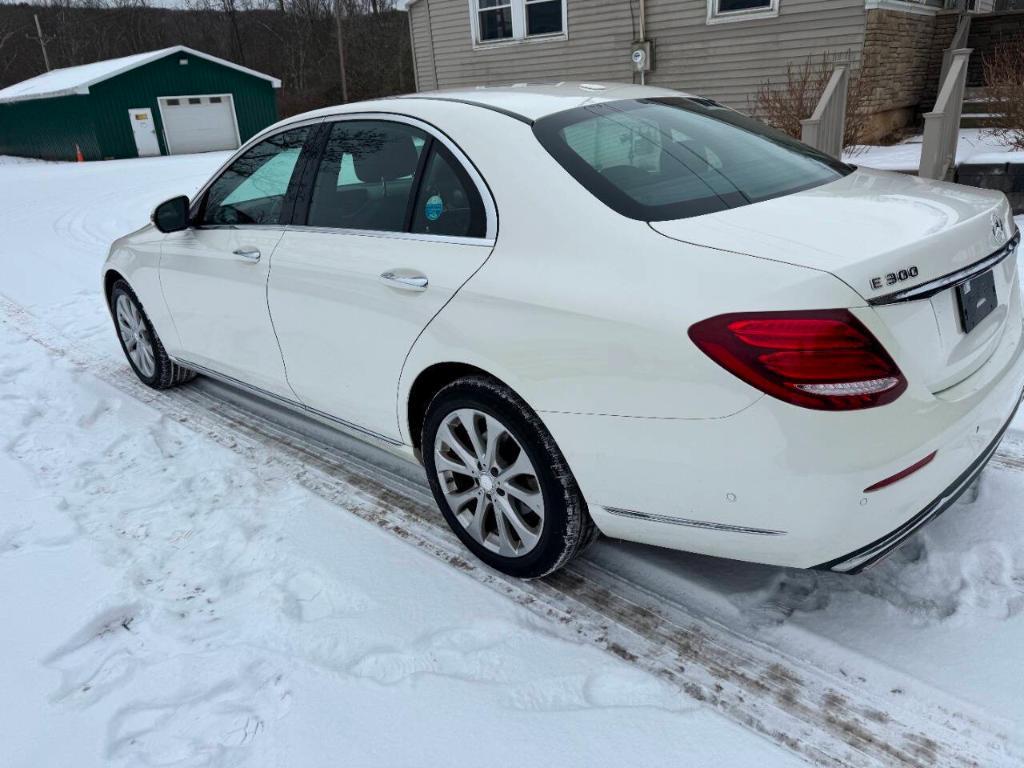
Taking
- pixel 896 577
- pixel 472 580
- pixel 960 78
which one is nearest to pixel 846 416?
pixel 896 577

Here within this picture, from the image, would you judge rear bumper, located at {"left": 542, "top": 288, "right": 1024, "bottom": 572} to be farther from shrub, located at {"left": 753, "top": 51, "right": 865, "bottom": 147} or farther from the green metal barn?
the green metal barn

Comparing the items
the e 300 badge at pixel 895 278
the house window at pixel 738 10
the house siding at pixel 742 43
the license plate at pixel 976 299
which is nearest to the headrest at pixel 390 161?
the e 300 badge at pixel 895 278

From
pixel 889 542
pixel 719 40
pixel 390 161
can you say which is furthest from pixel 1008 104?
pixel 889 542

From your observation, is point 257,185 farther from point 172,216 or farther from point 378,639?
point 378,639

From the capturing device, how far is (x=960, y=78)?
8180 mm

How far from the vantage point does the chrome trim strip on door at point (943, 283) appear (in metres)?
2.05

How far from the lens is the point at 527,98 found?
3.07 meters

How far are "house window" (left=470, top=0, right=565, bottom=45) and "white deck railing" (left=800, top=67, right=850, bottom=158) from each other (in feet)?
23.6

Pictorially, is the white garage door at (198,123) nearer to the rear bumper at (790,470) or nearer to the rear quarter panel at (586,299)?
the rear quarter panel at (586,299)

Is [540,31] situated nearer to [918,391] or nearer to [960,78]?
[960,78]

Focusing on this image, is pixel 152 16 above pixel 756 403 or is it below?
above

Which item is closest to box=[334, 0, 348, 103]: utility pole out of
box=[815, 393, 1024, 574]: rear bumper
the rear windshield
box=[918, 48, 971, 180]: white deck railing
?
box=[918, 48, 971, 180]: white deck railing

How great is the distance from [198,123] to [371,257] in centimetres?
3044

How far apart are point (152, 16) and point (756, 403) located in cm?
6463
